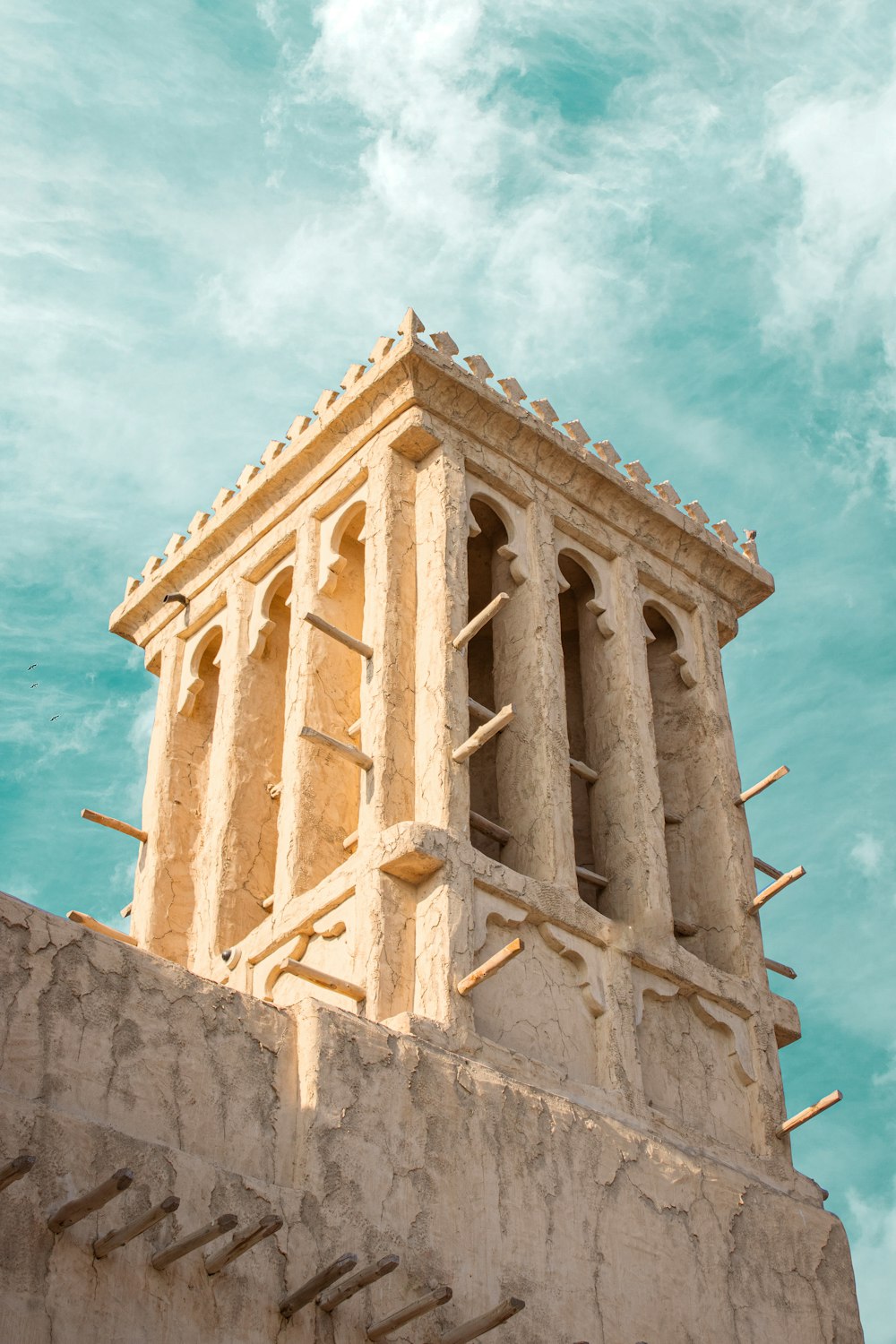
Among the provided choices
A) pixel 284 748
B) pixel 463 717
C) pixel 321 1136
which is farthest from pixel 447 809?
pixel 321 1136

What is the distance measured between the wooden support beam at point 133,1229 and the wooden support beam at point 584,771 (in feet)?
20.2

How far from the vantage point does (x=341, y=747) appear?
12359mm

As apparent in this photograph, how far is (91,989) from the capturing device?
30.1 feet

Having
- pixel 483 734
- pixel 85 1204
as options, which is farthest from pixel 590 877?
pixel 85 1204

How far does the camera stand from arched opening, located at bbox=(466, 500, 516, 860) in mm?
13570

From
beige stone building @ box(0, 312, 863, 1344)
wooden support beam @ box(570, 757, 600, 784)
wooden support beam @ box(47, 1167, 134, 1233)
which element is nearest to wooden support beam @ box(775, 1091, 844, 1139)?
beige stone building @ box(0, 312, 863, 1344)

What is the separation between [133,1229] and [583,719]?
301 inches

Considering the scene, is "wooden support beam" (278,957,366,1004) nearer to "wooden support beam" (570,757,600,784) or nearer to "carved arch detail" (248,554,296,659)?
"wooden support beam" (570,757,600,784)

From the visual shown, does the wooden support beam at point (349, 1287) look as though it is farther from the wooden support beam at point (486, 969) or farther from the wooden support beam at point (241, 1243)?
the wooden support beam at point (486, 969)

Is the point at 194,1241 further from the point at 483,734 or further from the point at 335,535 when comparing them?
the point at 335,535

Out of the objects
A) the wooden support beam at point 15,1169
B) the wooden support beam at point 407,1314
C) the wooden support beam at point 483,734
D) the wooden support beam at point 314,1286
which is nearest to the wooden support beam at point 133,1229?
the wooden support beam at point 15,1169

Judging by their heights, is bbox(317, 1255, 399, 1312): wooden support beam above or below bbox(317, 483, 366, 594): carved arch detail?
below

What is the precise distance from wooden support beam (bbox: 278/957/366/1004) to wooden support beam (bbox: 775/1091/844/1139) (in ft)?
10.5

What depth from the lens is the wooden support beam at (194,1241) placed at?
787 cm
